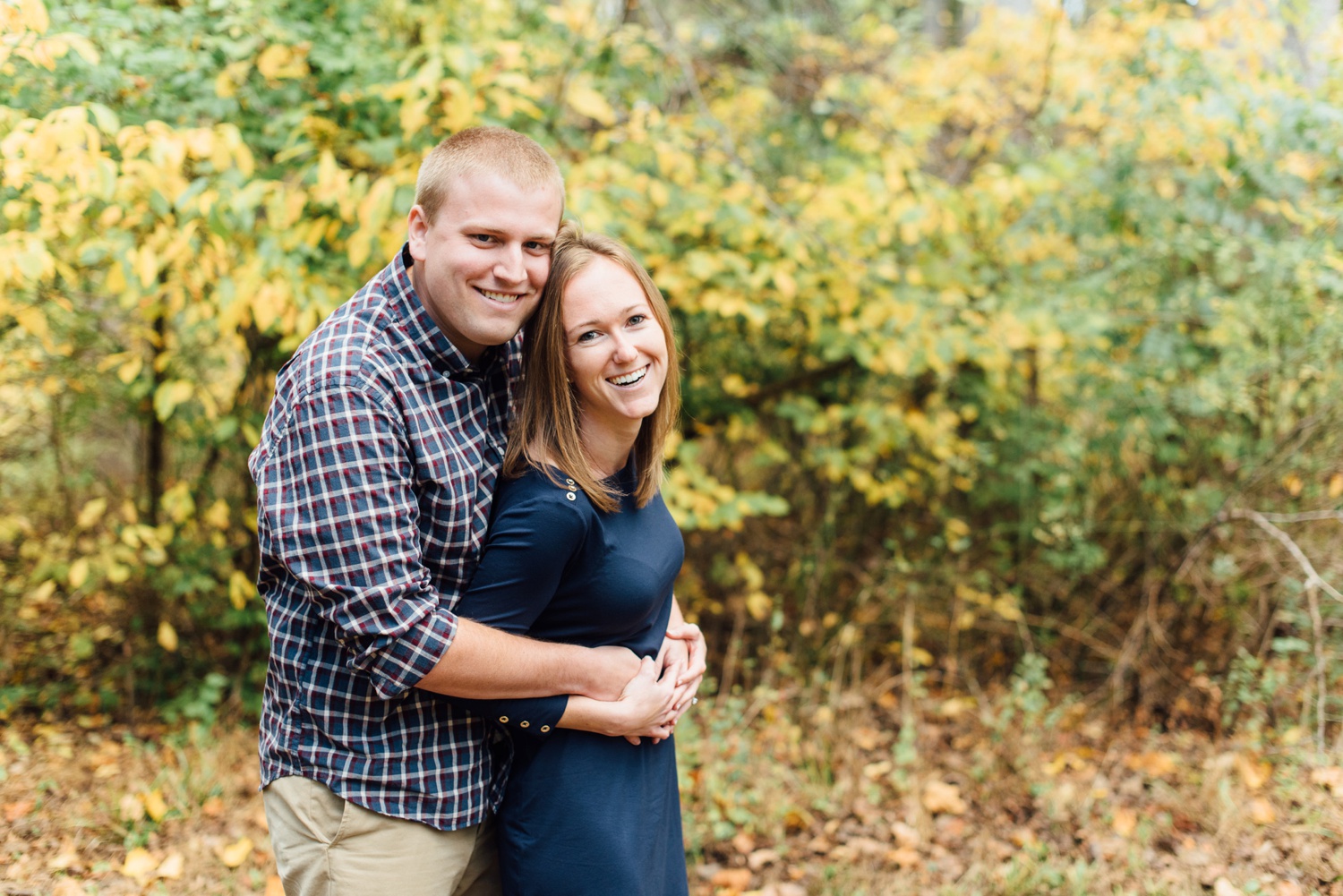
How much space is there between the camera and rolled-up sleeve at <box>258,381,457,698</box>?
5.05 ft

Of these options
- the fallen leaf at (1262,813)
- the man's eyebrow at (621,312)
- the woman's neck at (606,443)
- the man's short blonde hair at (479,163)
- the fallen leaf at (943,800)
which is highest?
the man's short blonde hair at (479,163)

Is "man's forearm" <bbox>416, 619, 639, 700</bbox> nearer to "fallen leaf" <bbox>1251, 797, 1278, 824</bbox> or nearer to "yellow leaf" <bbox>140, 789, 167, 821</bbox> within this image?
"yellow leaf" <bbox>140, 789, 167, 821</bbox>

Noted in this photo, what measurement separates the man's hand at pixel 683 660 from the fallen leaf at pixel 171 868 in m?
1.94

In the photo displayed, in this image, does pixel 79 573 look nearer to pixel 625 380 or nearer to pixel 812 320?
pixel 625 380

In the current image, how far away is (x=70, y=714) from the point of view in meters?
3.98

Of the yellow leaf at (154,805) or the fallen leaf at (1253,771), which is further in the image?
the fallen leaf at (1253,771)

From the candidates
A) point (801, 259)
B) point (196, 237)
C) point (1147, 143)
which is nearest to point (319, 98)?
point (196, 237)

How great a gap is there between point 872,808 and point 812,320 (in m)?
2.01

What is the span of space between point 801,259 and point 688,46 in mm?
2302

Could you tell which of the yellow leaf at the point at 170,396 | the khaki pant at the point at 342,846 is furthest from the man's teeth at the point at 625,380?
the yellow leaf at the point at 170,396

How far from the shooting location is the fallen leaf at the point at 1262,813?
10.9 feet

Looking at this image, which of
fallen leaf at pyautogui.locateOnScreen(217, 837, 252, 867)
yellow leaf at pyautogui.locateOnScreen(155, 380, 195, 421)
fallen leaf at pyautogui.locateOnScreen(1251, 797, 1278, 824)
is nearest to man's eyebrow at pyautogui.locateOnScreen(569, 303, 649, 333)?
yellow leaf at pyautogui.locateOnScreen(155, 380, 195, 421)

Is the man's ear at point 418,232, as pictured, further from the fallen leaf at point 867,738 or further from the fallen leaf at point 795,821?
the fallen leaf at point 867,738

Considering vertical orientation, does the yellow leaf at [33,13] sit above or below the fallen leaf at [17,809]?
above
